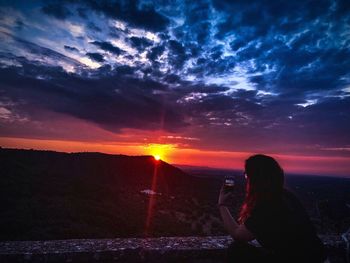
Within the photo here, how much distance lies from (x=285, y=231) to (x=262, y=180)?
0.57 m

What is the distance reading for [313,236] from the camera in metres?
2.60

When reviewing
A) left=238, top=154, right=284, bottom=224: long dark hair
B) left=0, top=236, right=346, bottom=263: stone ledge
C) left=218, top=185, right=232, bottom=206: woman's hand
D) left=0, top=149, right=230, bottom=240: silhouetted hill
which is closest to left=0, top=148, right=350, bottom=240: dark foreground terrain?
left=0, top=149, right=230, bottom=240: silhouetted hill

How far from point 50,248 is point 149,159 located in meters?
59.4

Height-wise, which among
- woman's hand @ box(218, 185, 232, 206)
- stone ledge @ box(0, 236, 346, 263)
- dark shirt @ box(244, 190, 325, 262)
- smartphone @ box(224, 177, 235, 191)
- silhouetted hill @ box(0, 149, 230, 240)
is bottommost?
silhouetted hill @ box(0, 149, 230, 240)

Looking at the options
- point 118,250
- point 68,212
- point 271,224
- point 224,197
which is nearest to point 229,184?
point 224,197

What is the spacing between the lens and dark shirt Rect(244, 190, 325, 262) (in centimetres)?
253

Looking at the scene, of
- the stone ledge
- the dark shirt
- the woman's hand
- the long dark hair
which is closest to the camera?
the dark shirt

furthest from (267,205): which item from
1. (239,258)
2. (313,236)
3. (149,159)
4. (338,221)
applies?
(149,159)

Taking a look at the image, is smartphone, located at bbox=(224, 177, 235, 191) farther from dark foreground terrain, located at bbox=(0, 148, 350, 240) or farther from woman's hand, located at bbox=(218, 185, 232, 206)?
dark foreground terrain, located at bbox=(0, 148, 350, 240)

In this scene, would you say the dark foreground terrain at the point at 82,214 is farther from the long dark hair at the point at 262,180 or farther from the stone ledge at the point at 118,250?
the stone ledge at the point at 118,250

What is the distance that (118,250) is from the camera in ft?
11.2

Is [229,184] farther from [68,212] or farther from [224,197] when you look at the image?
[68,212]

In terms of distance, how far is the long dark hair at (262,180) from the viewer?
9.46ft

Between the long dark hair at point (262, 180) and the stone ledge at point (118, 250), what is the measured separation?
93 centimetres
